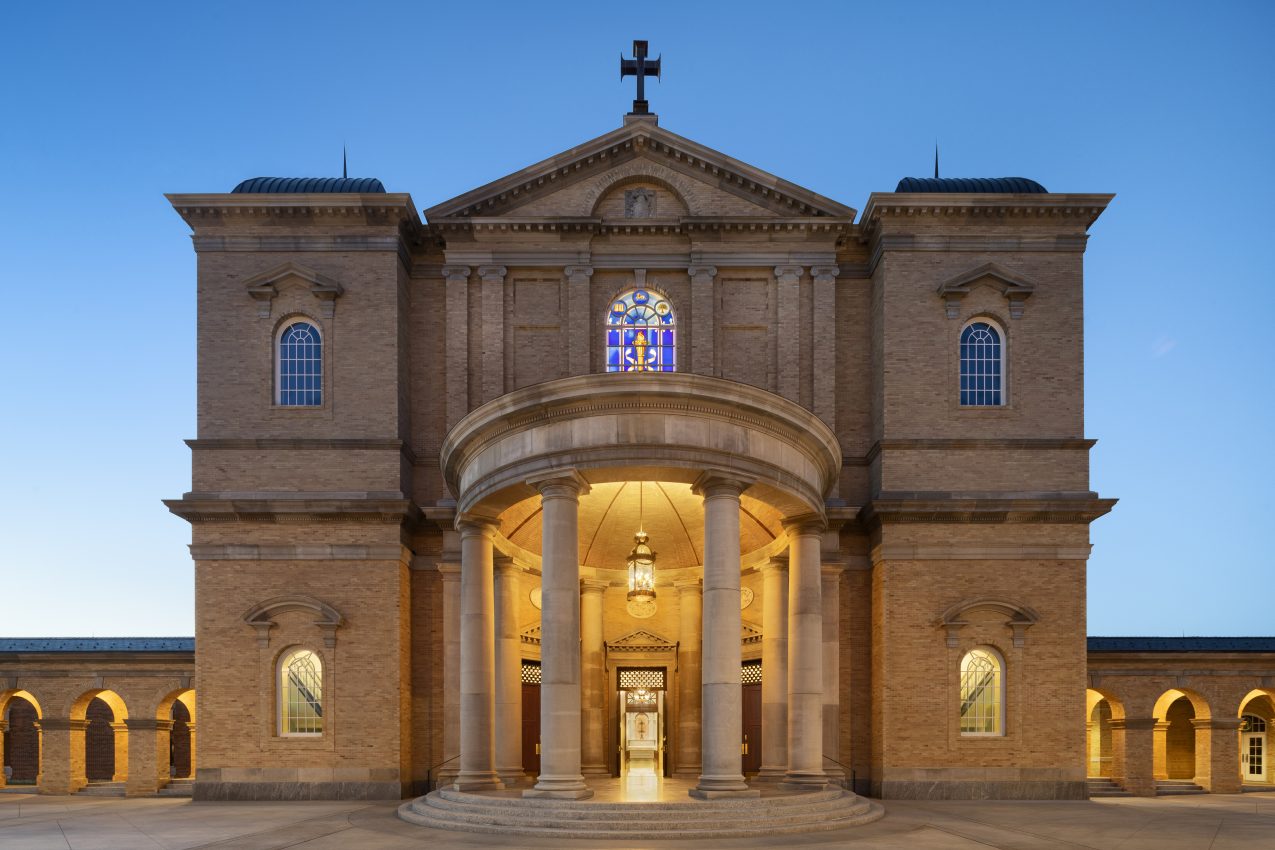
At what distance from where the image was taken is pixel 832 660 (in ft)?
99.0

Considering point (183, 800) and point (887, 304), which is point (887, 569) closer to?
point (887, 304)

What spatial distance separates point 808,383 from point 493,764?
44.6 ft

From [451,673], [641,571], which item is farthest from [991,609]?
[451,673]

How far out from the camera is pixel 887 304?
103ft

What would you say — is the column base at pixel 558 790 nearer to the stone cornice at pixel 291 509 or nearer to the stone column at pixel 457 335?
the stone cornice at pixel 291 509

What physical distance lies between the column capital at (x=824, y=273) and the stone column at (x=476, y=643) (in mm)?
12551

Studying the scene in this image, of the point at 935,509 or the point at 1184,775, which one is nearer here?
the point at 935,509

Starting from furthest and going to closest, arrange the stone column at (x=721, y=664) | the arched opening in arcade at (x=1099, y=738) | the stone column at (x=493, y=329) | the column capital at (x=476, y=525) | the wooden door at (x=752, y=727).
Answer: the arched opening in arcade at (x=1099, y=738), the wooden door at (x=752, y=727), the stone column at (x=493, y=329), the column capital at (x=476, y=525), the stone column at (x=721, y=664)

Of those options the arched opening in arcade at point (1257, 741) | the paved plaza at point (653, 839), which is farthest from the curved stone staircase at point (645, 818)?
the arched opening in arcade at point (1257, 741)

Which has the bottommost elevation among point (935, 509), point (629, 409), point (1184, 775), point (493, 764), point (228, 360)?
point (1184, 775)

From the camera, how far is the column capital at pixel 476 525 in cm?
2512

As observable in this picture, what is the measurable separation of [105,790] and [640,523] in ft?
64.1

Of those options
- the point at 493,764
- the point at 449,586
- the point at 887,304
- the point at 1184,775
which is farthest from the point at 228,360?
the point at 1184,775

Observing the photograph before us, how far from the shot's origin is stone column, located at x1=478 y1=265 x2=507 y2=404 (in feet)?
104
